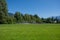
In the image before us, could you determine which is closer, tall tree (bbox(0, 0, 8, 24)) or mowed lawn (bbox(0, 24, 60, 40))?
mowed lawn (bbox(0, 24, 60, 40))

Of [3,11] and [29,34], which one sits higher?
[3,11]

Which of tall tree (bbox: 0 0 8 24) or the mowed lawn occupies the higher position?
tall tree (bbox: 0 0 8 24)

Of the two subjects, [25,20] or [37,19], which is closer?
[25,20]

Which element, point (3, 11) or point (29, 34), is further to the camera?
point (3, 11)

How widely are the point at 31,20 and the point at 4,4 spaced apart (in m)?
74.6

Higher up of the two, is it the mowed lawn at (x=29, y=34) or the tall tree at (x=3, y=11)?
the tall tree at (x=3, y=11)

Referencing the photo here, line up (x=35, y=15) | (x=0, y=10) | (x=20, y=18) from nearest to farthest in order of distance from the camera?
(x=0, y=10) < (x=20, y=18) < (x=35, y=15)

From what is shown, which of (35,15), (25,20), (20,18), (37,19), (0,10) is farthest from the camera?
(35,15)

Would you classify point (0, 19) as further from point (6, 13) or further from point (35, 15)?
point (35, 15)

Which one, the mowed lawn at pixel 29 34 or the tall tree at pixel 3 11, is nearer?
the mowed lawn at pixel 29 34

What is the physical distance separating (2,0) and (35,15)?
92097mm

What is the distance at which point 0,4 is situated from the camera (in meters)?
52.4

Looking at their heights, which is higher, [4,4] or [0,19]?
[4,4]

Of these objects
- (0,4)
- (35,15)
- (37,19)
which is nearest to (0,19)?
(0,4)
